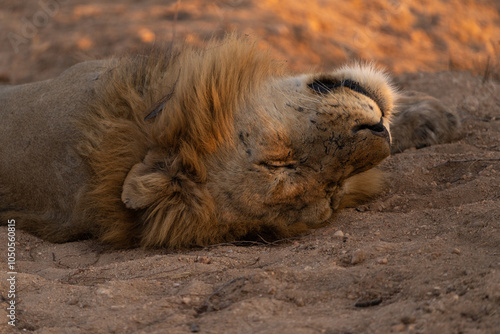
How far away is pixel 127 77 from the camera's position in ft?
9.51

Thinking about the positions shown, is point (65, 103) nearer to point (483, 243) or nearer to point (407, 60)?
point (483, 243)

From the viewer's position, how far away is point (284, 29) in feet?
21.0

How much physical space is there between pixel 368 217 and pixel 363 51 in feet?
12.7

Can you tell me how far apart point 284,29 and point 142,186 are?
4.19 meters

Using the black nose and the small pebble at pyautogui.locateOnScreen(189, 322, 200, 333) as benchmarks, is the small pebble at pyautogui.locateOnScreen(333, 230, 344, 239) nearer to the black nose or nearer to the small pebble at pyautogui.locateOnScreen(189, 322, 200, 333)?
the black nose

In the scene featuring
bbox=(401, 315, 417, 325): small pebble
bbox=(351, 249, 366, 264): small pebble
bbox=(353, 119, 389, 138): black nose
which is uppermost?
bbox=(353, 119, 389, 138): black nose

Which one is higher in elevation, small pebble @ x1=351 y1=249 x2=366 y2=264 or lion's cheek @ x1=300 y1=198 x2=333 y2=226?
small pebble @ x1=351 y1=249 x2=366 y2=264

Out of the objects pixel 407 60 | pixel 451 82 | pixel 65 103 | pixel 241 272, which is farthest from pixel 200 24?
pixel 241 272

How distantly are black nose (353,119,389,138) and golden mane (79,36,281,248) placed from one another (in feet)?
1.63

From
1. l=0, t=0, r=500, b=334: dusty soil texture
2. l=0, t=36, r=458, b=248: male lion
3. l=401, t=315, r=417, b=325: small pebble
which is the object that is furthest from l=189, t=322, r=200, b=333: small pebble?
l=0, t=36, r=458, b=248: male lion

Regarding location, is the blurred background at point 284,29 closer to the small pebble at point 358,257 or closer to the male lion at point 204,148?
the male lion at point 204,148

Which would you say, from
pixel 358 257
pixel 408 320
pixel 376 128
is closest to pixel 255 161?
pixel 376 128

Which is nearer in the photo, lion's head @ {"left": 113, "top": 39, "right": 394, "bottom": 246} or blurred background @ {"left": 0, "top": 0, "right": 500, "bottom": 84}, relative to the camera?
lion's head @ {"left": 113, "top": 39, "right": 394, "bottom": 246}

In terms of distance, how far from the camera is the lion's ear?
2555 mm
